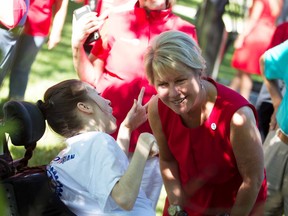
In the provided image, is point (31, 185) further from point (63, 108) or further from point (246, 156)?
point (246, 156)

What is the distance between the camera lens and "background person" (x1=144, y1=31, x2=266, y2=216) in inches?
119

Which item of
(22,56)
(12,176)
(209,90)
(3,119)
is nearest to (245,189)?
(209,90)

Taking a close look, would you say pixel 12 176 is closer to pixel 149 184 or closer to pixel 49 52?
pixel 149 184

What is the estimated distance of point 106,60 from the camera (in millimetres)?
4242

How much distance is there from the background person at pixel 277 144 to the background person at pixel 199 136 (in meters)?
0.69

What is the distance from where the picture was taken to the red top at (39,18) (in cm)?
622

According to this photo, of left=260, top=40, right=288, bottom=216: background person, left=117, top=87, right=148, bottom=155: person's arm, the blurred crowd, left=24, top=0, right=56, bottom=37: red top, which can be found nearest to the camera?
the blurred crowd

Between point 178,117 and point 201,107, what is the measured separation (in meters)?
0.14

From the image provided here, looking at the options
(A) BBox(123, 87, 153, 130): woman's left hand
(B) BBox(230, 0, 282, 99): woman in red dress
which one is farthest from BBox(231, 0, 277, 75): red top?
(A) BBox(123, 87, 153, 130): woman's left hand

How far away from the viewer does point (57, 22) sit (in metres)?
6.35

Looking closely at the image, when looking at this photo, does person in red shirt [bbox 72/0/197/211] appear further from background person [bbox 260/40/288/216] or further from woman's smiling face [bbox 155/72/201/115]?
woman's smiling face [bbox 155/72/201/115]

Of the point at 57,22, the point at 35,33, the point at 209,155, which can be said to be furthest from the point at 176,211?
the point at 35,33

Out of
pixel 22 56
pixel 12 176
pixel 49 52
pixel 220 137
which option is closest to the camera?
pixel 12 176

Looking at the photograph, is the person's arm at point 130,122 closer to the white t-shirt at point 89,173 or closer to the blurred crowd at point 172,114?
the blurred crowd at point 172,114
